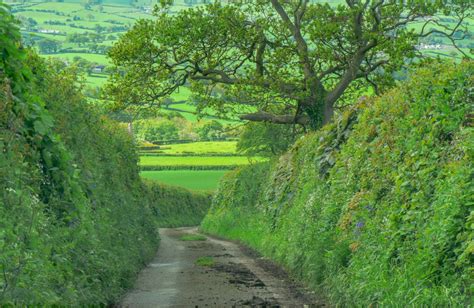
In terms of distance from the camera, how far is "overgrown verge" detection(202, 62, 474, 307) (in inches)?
380

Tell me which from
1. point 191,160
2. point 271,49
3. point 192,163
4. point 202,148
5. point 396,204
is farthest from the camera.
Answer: point 202,148

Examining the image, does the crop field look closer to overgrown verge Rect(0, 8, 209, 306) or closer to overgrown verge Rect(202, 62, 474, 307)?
overgrown verge Rect(202, 62, 474, 307)

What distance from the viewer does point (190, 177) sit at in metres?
87.6

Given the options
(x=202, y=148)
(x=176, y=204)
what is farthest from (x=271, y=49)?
(x=202, y=148)

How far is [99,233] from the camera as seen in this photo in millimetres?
14383

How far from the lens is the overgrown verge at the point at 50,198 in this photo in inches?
344

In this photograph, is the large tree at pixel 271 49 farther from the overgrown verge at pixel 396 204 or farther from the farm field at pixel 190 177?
the farm field at pixel 190 177

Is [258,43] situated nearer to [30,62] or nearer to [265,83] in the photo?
[265,83]

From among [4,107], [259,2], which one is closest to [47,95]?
[4,107]

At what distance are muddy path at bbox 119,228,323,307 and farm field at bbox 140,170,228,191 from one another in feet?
187

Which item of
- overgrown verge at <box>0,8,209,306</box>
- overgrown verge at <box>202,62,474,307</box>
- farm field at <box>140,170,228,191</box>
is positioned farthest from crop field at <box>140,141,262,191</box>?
overgrown verge at <box>0,8,209,306</box>

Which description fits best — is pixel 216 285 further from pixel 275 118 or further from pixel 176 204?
pixel 176 204

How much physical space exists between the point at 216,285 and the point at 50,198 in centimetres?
489

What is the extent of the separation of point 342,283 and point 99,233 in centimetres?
468
